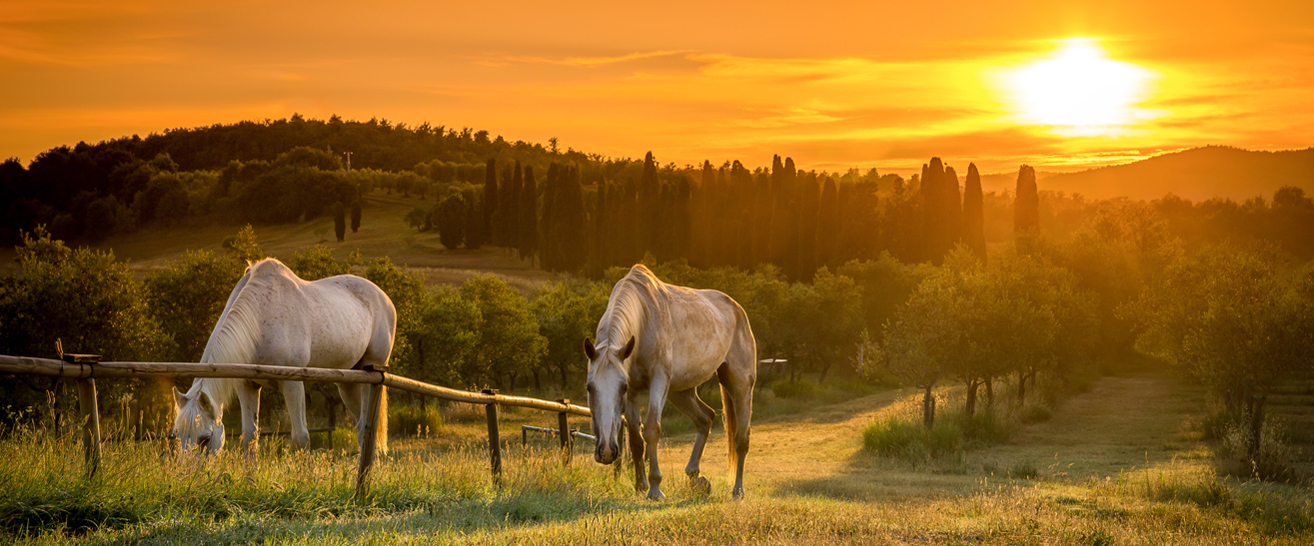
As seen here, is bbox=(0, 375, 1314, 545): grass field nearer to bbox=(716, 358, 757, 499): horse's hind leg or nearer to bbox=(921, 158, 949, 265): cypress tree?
bbox=(716, 358, 757, 499): horse's hind leg

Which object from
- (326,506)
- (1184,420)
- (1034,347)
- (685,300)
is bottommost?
(1184,420)

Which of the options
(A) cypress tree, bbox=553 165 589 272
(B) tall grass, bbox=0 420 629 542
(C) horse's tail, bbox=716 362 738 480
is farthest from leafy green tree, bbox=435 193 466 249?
(B) tall grass, bbox=0 420 629 542

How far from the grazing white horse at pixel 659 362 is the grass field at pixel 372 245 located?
5505cm

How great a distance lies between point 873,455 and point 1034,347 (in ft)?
30.4

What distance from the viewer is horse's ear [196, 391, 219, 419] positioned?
24.5 feet

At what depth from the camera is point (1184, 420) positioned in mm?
29547

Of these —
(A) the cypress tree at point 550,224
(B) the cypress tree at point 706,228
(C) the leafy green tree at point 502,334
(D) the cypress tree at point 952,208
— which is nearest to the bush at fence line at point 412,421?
(C) the leafy green tree at point 502,334

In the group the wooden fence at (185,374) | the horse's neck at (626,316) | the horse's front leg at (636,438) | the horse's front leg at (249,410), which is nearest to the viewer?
the wooden fence at (185,374)

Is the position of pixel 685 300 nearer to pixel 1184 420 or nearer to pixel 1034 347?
pixel 1034 347

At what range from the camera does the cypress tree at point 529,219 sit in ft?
265

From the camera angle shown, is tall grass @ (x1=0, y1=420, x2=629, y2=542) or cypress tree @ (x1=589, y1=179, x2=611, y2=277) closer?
tall grass @ (x1=0, y1=420, x2=629, y2=542)

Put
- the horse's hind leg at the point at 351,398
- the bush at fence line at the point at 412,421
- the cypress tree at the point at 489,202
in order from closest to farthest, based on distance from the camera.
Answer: the horse's hind leg at the point at 351,398 → the bush at fence line at the point at 412,421 → the cypress tree at the point at 489,202

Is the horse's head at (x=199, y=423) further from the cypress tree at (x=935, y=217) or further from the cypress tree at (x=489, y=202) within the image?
the cypress tree at (x=489, y=202)

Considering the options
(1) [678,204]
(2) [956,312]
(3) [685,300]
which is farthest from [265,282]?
(1) [678,204]
